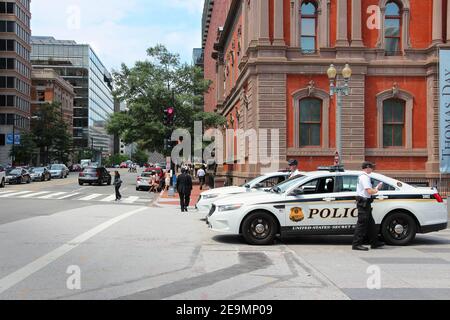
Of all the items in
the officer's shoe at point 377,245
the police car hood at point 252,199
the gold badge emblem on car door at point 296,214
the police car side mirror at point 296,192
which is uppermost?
the police car side mirror at point 296,192

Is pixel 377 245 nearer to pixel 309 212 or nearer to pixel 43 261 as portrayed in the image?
pixel 309 212

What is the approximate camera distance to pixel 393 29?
1177 inches

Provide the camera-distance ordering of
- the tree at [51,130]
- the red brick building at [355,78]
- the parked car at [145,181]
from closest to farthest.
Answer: the red brick building at [355,78], the parked car at [145,181], the tree at [51,130]

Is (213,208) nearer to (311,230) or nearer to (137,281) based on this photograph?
(311,230)

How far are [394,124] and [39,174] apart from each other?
35.3m

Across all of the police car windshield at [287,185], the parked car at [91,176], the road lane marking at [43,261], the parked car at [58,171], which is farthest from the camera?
the parked car at [58,171]

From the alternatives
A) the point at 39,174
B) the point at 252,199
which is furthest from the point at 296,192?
the point at 39,174

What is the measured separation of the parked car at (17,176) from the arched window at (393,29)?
3108 centimetres

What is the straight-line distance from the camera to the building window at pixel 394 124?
29766mm

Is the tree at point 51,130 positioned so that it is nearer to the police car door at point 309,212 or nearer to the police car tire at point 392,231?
the police car door at point 309,212

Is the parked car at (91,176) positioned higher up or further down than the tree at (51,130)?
further down

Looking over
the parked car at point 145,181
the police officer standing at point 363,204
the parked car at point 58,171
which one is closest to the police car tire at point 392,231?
the police officer standing at point 363,204

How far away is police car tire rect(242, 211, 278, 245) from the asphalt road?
21 centimetres

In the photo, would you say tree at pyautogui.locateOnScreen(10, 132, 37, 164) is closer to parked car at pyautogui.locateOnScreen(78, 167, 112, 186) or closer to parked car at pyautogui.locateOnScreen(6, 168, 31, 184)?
parked car at pyautogui.locateOnScreen(6, 168, 31, 184)
